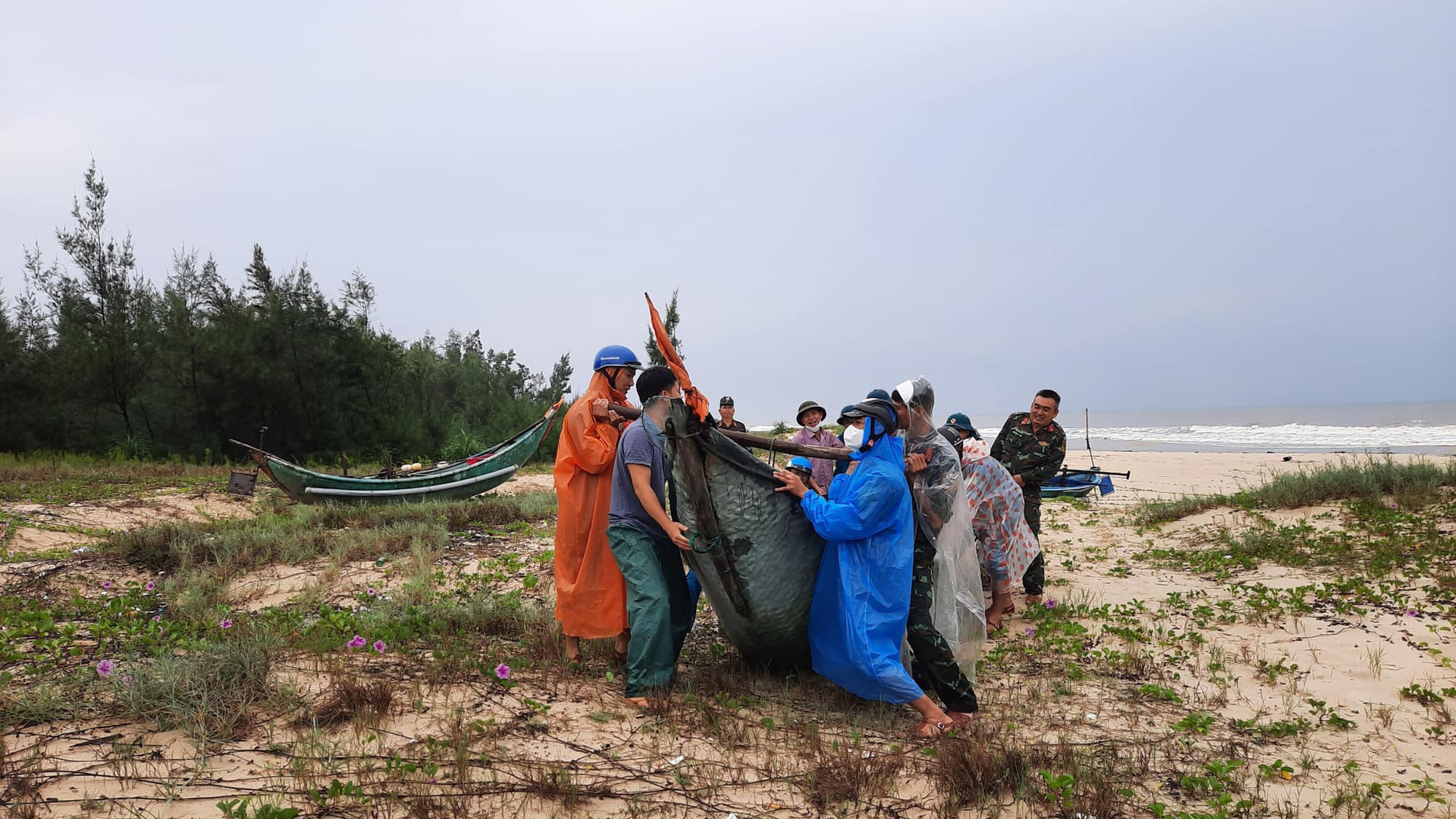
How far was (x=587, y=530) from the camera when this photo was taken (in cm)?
465

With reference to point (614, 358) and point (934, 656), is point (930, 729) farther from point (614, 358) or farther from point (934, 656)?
point (614, 358)

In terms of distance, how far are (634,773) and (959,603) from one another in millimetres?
2184

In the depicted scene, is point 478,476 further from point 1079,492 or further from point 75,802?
point 1079,492

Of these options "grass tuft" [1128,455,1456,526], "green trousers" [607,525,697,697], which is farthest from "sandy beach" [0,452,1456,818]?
"grass tuft" [1128,455,1456,526]

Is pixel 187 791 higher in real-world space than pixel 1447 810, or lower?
higher

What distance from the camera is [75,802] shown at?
112 inches

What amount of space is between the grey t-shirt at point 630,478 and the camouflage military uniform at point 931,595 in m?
1.48

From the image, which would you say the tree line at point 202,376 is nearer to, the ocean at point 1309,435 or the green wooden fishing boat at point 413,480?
the green wooden fishing boat at point 413,480

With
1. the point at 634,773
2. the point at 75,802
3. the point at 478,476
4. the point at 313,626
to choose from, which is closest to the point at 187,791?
the point at 75,802

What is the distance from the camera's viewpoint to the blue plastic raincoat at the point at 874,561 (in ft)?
12.5

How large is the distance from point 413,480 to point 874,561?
10723mm

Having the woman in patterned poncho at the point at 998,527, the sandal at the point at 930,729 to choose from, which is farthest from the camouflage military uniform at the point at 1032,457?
the sandal at the point at 930,729

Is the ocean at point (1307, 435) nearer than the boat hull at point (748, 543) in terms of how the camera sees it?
No

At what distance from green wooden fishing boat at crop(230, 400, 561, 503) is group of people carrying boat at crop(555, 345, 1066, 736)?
22.5 feet
